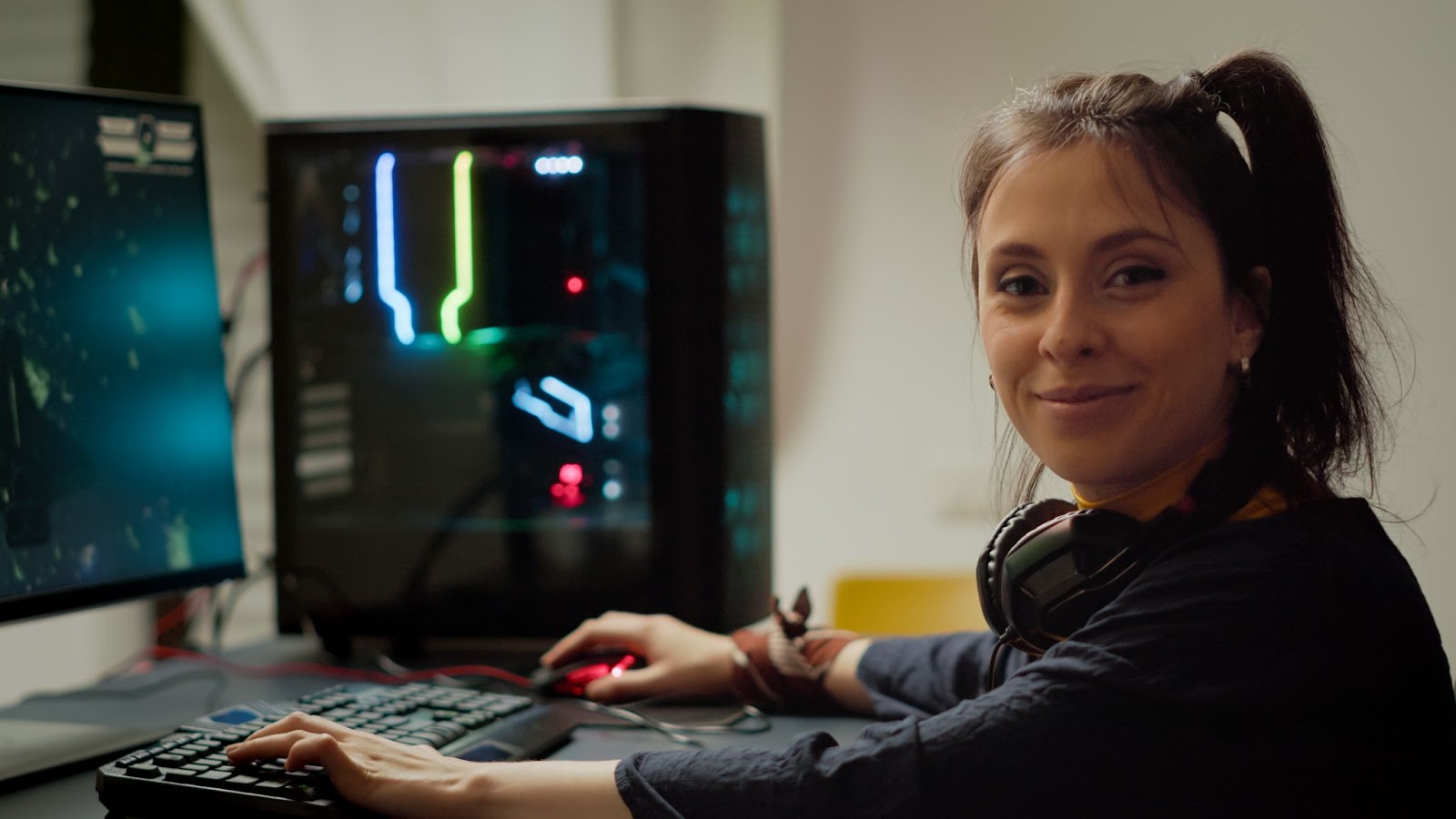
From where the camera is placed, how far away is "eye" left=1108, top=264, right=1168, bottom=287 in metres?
0.75

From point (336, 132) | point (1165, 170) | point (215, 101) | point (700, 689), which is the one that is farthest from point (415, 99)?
point (1165, 170)

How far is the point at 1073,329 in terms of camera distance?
2.45ft

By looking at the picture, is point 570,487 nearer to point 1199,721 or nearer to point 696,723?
point 696,723

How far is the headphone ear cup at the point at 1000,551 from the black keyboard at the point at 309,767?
0.34 m

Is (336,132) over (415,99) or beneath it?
beneath

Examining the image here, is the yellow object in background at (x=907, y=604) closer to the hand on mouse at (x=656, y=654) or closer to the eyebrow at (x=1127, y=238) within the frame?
the hand on mouse at (x=656, y=654)

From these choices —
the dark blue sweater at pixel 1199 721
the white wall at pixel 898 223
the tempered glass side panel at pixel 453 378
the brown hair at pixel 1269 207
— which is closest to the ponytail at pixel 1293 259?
the brown hair at pixel 1269 207

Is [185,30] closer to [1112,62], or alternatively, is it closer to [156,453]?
[156,453]

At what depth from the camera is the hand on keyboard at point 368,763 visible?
737 mm

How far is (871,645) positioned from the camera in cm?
107

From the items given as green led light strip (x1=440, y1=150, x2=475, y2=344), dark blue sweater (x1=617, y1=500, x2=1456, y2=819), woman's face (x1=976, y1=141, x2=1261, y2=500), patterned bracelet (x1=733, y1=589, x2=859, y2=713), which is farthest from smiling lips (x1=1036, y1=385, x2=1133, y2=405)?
green led light strip (x1=440, y1=150, x2=475, y2=344)

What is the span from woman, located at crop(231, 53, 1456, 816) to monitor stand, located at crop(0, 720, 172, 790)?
23cm

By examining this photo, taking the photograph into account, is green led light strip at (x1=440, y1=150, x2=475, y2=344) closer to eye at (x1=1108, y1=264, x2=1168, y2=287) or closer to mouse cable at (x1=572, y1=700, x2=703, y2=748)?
mouse cable at (x1=572, y1=700, x2=703, y2=748)

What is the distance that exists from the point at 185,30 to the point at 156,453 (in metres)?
1.26
